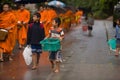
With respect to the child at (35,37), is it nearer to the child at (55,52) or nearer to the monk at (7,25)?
the child at (55,52)

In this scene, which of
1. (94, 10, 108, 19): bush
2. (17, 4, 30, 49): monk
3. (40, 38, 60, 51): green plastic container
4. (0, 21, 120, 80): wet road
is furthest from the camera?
(94, 10, 108, 19): bush

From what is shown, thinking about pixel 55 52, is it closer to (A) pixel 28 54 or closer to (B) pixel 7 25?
(A) pixel 28 54

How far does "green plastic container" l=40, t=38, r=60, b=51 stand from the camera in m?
12.9

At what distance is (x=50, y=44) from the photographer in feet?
42.4

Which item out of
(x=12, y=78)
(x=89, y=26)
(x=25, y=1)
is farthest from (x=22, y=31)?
(x=89, y=26)

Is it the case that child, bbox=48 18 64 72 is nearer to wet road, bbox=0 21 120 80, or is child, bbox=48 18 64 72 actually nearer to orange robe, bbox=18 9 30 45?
wet road, bbox=0 21 120 80

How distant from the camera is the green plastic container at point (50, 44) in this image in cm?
1291

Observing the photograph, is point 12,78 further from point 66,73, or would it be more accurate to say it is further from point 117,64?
point 117,64

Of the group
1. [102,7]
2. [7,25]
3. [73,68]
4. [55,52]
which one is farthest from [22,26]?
[102,7]

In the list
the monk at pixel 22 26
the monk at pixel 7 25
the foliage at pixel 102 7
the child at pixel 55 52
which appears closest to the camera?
the child at pixel 55 52

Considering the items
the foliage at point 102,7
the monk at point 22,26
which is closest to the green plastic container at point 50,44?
the monk at point 22,26

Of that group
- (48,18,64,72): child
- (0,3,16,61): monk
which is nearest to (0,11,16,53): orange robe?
(0,3,16,61): monk

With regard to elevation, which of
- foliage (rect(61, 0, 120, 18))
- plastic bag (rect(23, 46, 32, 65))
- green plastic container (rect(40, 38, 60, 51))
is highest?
green plastic container (rect(40, 38, 60, 51))

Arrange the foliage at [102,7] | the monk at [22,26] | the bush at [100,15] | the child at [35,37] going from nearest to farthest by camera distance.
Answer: the child at [35,37] < the monk at [22,26] < the foliage at [102,7] < the bush at [100,15]
